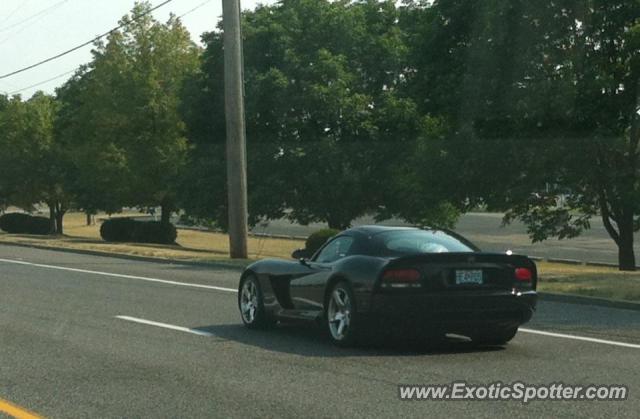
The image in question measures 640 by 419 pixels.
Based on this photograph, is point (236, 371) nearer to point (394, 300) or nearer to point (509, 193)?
point (394, 300)

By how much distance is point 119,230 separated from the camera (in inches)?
1837

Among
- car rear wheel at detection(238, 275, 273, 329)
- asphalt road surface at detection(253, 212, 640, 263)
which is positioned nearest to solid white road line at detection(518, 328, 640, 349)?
car rear wheel at detection(238, 275, 273, 329)

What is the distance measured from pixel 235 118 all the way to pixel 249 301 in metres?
14.9

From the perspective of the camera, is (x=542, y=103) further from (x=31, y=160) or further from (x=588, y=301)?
(x=31, y=160)

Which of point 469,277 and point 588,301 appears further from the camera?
point 588,301

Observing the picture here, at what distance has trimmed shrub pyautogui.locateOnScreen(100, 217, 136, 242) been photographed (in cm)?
4644

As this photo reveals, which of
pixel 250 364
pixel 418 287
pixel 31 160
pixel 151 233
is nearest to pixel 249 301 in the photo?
pixel 250 364

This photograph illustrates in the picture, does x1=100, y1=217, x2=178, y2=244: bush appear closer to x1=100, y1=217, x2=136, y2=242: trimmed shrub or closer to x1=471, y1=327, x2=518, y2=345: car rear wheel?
x1=100, y1=217, x2=136, y2=242: trimmed shrub

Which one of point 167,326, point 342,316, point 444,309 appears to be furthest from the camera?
point 167,326

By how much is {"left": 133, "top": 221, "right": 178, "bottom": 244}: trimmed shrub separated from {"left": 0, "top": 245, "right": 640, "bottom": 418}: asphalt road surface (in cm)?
2895

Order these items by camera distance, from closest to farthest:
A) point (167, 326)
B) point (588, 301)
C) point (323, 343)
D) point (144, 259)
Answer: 1. point (323, 343)
2. point (167, 326)
3. point (588, 301)
4. point (144, 259)

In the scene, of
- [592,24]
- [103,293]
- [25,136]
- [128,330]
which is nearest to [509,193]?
[592,24]

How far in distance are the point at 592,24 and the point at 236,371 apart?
17642mm

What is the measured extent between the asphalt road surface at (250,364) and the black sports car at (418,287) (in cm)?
32
